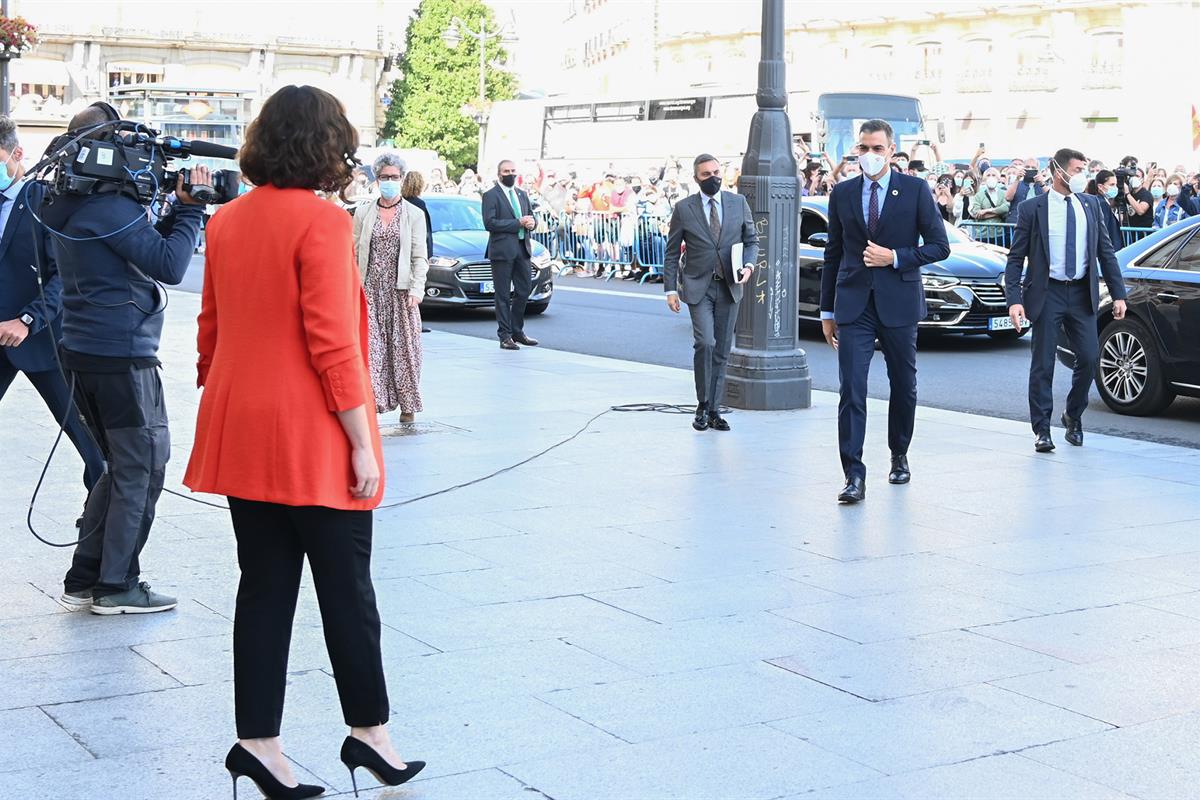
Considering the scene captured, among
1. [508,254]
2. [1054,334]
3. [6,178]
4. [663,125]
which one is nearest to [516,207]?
[508,254]

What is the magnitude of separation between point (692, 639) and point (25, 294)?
2.90 metres

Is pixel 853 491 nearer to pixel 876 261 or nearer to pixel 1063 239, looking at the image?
pixel 876 261

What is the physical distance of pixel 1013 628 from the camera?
5656 mm

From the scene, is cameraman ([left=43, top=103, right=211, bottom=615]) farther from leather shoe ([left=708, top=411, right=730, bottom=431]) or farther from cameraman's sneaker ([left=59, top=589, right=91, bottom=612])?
leather shoe ([left=708, top=411, right=730, bottom=431])

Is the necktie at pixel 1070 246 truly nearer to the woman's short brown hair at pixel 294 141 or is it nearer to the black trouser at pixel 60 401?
the black trouser at pixel 60 401

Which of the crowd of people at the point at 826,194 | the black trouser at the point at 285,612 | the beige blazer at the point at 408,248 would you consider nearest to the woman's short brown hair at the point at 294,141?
the black trouser at the point at 285,612

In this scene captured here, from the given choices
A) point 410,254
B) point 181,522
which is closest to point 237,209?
point 181,522

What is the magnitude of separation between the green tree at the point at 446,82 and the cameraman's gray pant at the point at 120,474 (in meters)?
76.4

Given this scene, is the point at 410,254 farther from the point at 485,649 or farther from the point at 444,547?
the point at 485,649

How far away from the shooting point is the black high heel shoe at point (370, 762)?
393 cm

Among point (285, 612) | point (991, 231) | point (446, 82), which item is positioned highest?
point (446, 82)

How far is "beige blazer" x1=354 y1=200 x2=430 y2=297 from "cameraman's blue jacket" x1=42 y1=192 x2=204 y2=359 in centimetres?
498

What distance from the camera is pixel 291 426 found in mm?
3805

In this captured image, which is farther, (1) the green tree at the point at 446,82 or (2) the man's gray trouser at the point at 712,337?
(1) the green tree at the point at 446,82
